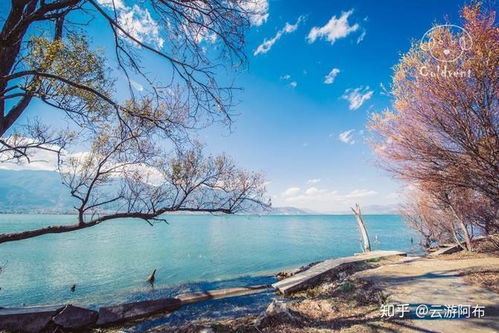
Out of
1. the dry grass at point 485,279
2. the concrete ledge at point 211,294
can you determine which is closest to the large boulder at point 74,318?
the concrete ledge at point 211,294

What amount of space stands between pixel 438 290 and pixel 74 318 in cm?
1520

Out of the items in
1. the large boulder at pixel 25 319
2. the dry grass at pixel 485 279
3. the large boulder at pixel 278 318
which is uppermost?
the dry grass at pixel 485 279

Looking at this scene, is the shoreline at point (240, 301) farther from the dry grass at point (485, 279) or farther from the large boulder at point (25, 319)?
the large boulder at point (25, 319)

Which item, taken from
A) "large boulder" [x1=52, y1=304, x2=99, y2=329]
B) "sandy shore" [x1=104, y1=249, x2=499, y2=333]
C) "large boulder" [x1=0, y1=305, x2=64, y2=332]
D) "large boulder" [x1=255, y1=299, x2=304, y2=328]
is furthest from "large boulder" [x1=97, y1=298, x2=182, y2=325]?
"large boulder" [x1=255, y1=299, x2=304, y2=328]

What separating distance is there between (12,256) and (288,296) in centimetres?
4467

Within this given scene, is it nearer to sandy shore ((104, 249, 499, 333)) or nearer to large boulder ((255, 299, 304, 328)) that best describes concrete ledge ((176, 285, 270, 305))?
sandy shore ((104, 249, 499, 333))

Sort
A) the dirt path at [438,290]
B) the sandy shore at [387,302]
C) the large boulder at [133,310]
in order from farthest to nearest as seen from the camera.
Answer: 1. the large boulder at [133,310]
2. the sandy shore at [387,302]
3. the dirt path at [438,290]

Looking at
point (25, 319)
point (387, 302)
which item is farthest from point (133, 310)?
point (387, 302)

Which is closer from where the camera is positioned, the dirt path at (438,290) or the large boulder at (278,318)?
the dirt path at (438,290)

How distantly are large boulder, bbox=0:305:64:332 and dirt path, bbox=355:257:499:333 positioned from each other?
13.6 meters

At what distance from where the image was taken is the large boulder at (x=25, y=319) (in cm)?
1075

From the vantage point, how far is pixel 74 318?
1188 cm

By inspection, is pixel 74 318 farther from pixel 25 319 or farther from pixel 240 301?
pixel 240 301

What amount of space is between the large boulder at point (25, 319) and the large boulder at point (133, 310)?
7.13 ft
